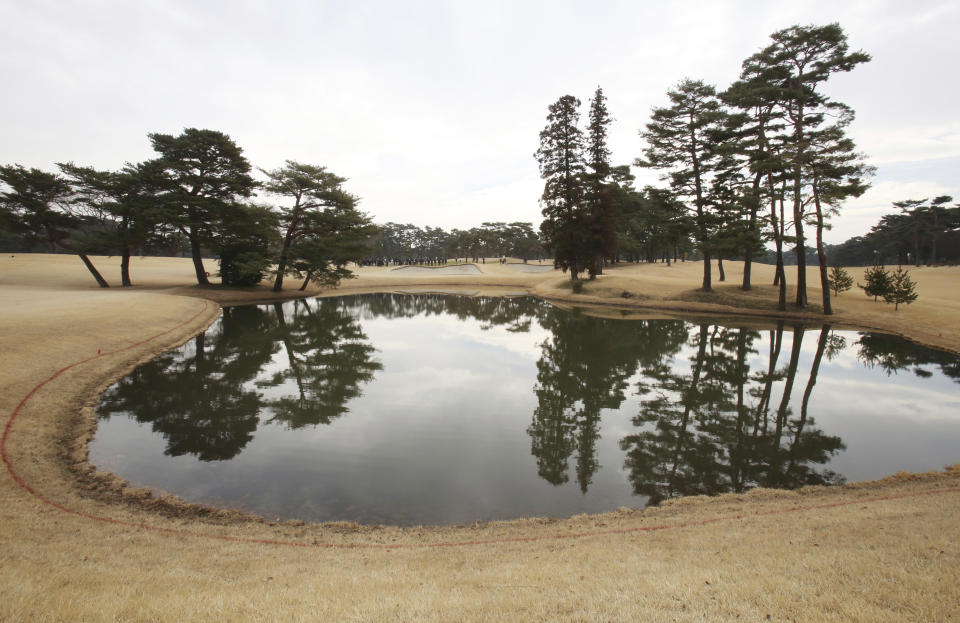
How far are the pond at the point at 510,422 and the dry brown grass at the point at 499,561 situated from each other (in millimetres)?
844

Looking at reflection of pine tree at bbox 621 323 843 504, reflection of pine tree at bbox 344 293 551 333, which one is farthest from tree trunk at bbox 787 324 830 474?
reflection of pine tree at bbox 344 293 551 333

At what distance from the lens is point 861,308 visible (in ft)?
83.2

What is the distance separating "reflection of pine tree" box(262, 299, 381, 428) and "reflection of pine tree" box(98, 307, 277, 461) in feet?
3.01

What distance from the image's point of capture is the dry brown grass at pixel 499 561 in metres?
3.39

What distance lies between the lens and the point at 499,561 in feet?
15.5

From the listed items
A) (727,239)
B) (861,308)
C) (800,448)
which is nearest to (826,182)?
(727,239)

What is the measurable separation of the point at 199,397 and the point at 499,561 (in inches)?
423

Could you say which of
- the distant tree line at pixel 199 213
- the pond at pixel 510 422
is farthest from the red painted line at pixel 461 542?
the distant tree line at pixel 199 213

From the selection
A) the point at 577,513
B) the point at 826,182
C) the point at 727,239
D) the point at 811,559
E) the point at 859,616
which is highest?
the point at 826,182

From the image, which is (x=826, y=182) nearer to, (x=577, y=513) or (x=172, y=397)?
(x=577, y=513)

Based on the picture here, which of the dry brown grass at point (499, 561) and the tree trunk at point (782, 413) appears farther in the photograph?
the tree trunk at point (782, 413)

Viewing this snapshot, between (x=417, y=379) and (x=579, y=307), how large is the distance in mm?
21992

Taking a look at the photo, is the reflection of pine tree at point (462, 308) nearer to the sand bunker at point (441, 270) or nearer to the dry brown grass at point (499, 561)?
the dry brown grass at point (499, 561)

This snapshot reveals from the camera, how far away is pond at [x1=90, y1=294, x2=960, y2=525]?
23.8 feet
